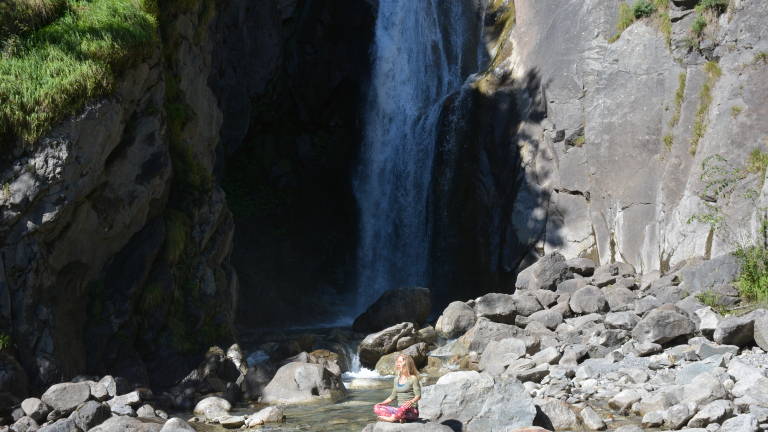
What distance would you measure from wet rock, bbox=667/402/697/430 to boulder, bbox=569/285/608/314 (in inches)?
209

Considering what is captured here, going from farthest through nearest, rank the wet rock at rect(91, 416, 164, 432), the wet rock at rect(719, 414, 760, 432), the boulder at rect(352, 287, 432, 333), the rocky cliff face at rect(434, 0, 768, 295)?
the boulder at rect(352, 287, 432, 333) < the rocky cliff face at rect(434, 0, 768, 295) < the wet rock at rect(91, 416, 164, 432) < the wet rock at rect(719, 414, 760, 432)

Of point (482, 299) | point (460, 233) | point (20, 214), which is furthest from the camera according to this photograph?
point (460, 233)

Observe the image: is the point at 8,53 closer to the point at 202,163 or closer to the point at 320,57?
the point at 202,163

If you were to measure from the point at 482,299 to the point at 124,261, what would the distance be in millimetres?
7084

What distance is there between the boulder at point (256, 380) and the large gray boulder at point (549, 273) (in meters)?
6.84

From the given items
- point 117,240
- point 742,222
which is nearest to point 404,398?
point 117,240

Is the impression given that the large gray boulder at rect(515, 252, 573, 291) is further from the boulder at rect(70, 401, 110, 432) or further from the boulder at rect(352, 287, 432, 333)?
the boulder at rect(70, 401, 110, 432)

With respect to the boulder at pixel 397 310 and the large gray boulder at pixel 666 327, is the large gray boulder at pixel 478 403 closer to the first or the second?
the large gray boulder at pixel 666 327

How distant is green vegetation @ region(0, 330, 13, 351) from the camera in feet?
23.0

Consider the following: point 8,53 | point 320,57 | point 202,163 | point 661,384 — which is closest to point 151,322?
point 202,163

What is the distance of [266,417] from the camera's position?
7.13 metres

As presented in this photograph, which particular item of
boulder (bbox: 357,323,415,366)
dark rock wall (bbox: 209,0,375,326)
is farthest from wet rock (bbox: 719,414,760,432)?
dark rock wall (bbox: 209,0,375,326)

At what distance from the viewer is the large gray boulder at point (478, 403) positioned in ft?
19.2

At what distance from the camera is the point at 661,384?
277 inches
